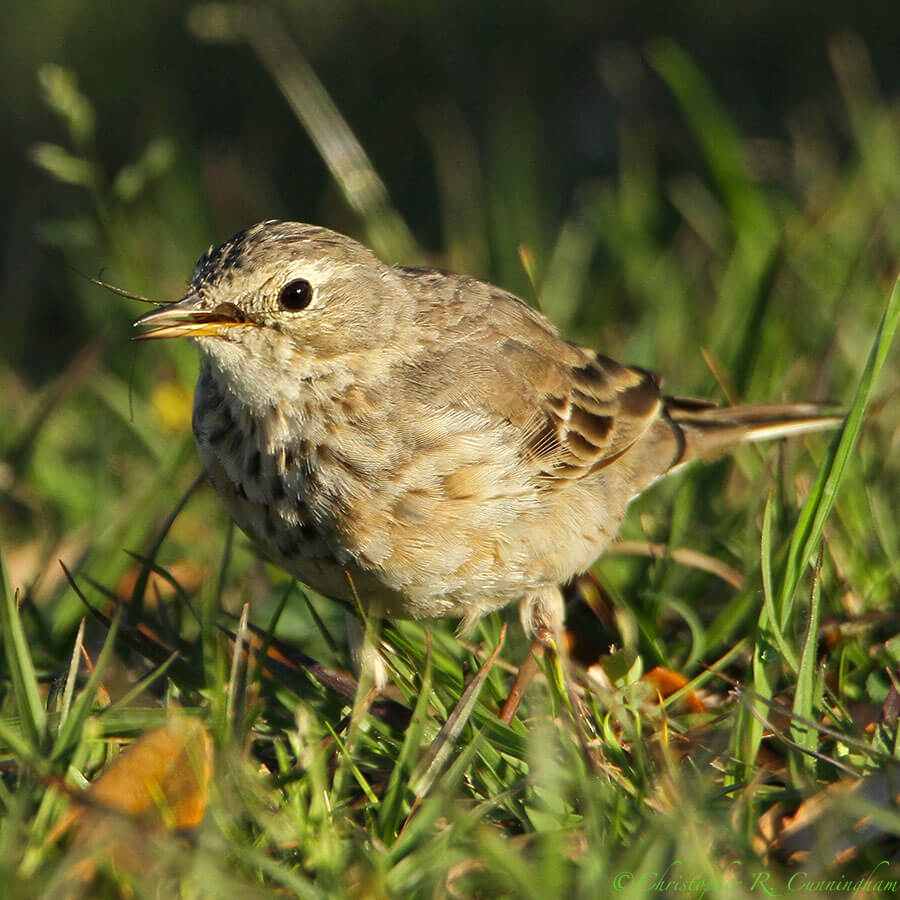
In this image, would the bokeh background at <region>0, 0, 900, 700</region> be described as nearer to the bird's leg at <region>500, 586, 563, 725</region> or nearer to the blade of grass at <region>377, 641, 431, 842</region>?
the bird's leg at <region>500, 586, 563, 725</region>

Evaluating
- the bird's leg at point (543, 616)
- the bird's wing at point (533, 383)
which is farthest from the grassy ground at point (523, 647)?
the bird's wing at point (533, 383)

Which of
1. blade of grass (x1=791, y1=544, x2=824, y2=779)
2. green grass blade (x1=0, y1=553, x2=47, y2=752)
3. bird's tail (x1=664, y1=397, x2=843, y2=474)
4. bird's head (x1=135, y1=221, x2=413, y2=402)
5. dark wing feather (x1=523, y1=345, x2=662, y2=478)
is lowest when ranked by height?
blade of grass (x1=791, y1=544, x2=824, y2=779)

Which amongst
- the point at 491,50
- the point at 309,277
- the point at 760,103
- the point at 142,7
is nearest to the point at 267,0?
the point at 142,7

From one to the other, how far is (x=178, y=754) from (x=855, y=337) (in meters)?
4.10

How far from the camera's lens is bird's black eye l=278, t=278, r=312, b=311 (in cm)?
444

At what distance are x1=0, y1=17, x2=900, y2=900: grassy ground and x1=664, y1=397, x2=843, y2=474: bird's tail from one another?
0.11m

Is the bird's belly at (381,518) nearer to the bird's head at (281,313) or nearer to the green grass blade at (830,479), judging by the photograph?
the bird's head at (281,313)

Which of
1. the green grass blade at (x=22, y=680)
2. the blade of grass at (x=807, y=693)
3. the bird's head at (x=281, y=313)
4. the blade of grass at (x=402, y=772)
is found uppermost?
the bird's head at (x=281, y=313)

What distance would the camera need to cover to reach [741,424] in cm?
552

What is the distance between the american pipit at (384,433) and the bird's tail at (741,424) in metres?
0.59

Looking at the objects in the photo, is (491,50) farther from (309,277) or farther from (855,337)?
(309,277)

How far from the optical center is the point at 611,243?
745cm

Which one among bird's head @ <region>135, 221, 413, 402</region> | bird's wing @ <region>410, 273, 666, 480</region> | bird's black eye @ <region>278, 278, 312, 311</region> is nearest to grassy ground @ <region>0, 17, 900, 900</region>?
bird's wing @ <region>410, 273, 666, 480</region>

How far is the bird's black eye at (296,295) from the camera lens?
4438 mm
